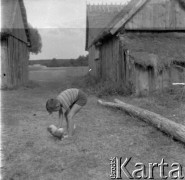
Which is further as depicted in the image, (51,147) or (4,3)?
(4,3)

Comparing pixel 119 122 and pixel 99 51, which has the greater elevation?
pixel 99 51

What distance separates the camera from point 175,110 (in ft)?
27.8

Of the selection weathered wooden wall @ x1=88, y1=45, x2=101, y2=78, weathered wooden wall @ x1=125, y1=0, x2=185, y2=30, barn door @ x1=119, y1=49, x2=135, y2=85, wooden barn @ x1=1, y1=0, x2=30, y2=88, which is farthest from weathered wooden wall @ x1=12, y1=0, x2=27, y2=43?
weathered wooden wall @ x1=125, y1=0, x2=185, y2=30

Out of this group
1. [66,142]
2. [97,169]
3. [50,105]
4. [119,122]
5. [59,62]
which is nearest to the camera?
[97,169]

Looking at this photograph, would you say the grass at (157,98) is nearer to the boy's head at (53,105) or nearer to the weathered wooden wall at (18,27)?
the boy's head at (53,105)

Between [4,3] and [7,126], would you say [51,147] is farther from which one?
[4,3]

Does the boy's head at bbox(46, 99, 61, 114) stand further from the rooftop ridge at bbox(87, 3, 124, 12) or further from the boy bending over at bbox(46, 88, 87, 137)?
the rooftop ridge at bbox(87, 3, 124, 12)

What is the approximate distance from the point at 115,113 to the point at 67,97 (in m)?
3.30

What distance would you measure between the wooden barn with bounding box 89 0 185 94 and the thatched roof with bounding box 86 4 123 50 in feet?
30.5

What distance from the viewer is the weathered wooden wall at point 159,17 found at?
1246 centimetres

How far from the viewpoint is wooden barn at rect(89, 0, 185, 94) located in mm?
11539

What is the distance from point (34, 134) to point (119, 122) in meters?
2.34

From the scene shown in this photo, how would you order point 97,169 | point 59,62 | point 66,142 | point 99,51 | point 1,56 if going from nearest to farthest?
point 97,169 < point 66,142 < point 1,56 < point 99,51 < point 59,62

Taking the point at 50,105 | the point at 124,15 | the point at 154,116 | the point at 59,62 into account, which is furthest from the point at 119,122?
the point at 59,62
